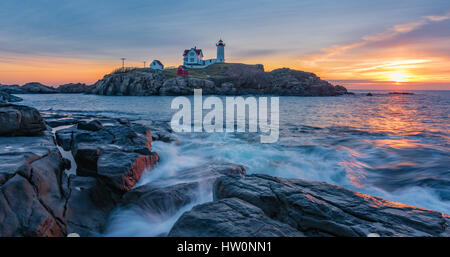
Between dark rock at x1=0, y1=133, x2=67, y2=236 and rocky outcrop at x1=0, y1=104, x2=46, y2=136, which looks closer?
dark rock at x1=0, y1=133, x2=67, y2=236

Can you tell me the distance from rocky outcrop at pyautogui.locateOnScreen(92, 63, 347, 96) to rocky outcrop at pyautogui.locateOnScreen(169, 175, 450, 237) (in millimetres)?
67333

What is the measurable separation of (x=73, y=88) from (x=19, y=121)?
3967 inches

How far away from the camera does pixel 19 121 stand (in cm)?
654

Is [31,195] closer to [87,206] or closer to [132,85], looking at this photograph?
[87,206]

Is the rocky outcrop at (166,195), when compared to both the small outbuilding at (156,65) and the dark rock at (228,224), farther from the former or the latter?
the small outbuilding at (156,65)

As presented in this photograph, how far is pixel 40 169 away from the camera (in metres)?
3.88

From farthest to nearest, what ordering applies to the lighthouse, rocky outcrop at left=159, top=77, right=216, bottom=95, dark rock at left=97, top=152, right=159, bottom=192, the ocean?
the lighthouse, rocky outcrop at left=159, top=77, right=216, bottom=95, the ocean, dark rock at left=97, top=152, right=159, bottom=192

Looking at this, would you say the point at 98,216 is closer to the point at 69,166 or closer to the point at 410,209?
the point at 69,166

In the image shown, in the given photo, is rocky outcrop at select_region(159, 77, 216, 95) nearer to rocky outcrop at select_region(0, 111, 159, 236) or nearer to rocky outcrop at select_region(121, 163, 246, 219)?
rocky outcrop at select_region(0, 111, 159, 236)

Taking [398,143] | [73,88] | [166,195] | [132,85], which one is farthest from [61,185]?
[73,88]

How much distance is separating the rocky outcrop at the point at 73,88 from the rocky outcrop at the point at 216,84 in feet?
40.5

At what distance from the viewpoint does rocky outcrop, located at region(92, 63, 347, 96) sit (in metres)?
69.4

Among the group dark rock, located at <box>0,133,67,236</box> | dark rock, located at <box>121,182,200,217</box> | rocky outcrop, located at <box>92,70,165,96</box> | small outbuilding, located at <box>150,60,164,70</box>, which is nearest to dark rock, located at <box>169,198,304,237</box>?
dark rock, located at <box>121,182,200,217</box>
